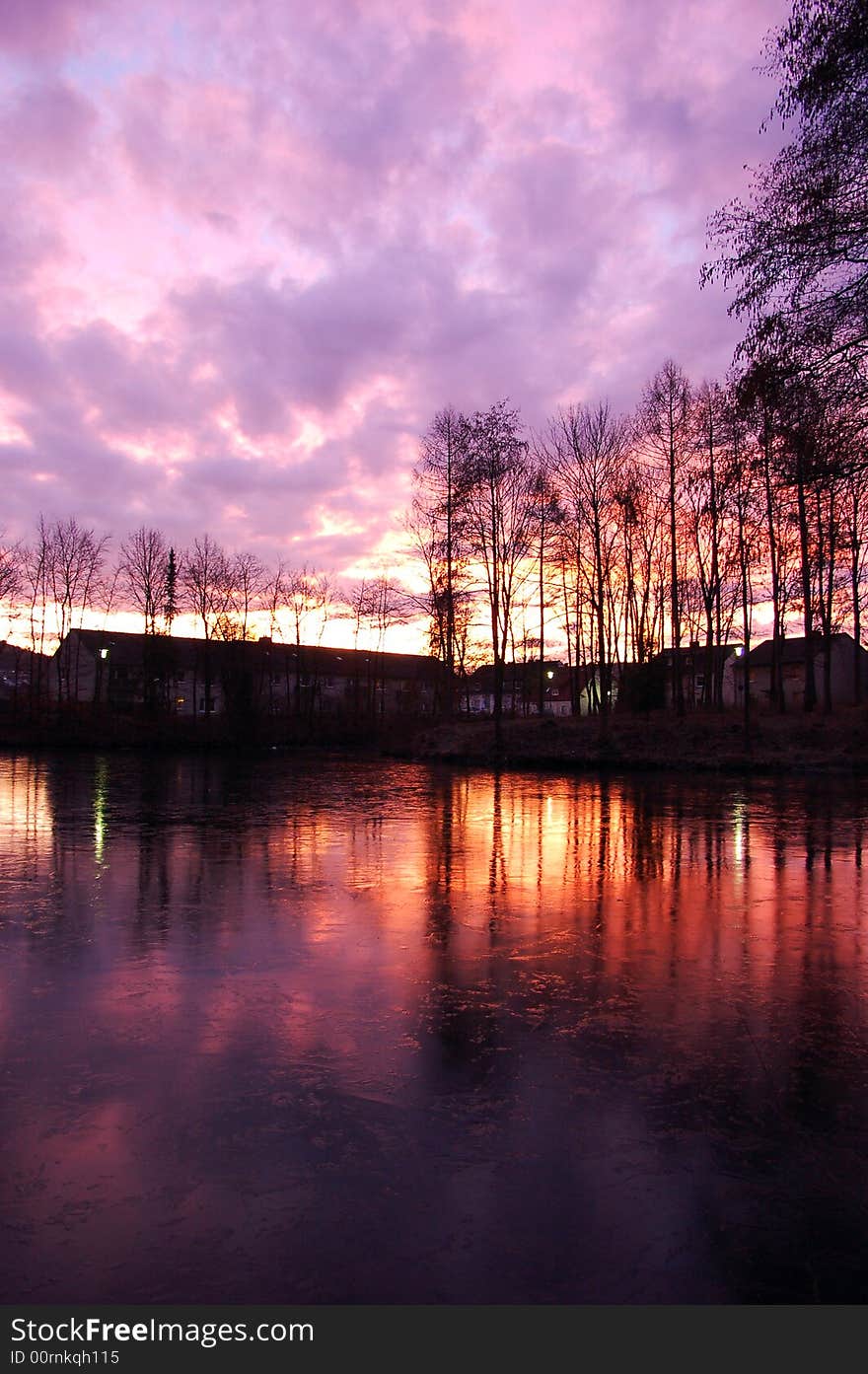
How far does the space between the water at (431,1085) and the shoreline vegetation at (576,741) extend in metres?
18.2

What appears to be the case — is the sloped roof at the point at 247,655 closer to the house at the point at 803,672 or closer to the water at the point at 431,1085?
the house at the point at 803,672

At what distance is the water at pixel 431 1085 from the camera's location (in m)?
2.54

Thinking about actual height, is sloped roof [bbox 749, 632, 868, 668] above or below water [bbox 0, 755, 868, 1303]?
above

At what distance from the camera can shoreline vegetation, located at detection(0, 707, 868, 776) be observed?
2612 cm

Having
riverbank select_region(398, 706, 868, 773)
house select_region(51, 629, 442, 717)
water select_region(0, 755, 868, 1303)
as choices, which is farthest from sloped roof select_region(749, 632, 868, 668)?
water select_region(0, 755, 868, 1303)

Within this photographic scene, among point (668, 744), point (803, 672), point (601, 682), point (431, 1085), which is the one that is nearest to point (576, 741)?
point (668, 744)

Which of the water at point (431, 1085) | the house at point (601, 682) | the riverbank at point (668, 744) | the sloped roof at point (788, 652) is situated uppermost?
the sloped roof at point (788, 652)

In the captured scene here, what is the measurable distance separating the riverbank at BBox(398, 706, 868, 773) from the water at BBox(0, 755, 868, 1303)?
17.9m

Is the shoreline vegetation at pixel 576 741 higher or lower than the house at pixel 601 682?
lower

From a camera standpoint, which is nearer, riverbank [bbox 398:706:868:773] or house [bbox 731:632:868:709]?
riverbank [bbox 398:706:868:773]

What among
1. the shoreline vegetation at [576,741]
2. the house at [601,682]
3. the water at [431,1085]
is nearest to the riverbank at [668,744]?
the shoreline vegetation at [576,741]

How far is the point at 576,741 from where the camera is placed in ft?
106

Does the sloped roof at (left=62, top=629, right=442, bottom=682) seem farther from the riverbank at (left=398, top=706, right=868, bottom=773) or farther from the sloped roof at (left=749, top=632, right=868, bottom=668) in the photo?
the sloped roof at (left=749, top=632, right=868, bottom=668)

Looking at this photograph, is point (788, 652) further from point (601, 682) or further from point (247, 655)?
point (247, 655)
